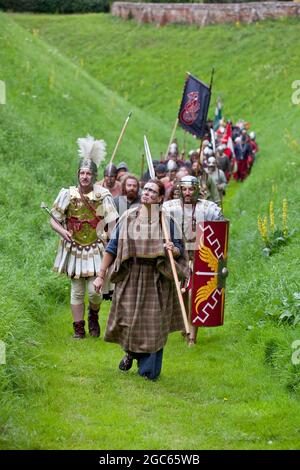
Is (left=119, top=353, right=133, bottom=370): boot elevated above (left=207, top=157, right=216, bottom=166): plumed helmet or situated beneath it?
elevated above

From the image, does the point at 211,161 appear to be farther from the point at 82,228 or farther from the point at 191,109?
the point at 82,228

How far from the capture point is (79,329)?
10.2 metres

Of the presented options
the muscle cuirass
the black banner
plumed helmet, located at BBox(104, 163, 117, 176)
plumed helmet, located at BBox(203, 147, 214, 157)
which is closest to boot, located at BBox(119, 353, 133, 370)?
the muscle cuirass

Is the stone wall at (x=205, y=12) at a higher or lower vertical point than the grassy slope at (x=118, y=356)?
lower

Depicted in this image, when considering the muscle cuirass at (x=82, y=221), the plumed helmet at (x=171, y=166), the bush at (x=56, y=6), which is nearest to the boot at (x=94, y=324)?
the muscle cuirass at (x=82, y=221)

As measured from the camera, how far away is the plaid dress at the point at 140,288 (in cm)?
842

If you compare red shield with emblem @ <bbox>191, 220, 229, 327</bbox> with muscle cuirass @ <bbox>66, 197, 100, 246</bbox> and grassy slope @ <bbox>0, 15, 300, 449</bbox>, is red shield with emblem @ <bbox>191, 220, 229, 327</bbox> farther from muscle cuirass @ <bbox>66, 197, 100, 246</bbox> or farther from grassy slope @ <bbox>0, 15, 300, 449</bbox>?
muscle cuirass @ <bbox>66, 197, 100, 246</bbox>

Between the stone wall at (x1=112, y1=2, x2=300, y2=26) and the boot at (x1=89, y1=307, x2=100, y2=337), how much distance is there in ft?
126

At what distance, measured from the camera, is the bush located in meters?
53.7

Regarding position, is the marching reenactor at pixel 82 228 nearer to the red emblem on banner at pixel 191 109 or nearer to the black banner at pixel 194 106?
the black banner at pixel 194 106

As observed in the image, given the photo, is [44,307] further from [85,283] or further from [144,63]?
[144,63]

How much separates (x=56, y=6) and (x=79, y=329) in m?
46.9

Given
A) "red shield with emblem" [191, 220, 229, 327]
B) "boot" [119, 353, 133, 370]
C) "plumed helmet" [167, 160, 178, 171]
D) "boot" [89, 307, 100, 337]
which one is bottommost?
"plumed helmet" [167, 160, 178, 171]

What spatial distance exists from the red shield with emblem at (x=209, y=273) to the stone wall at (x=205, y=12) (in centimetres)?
3871
